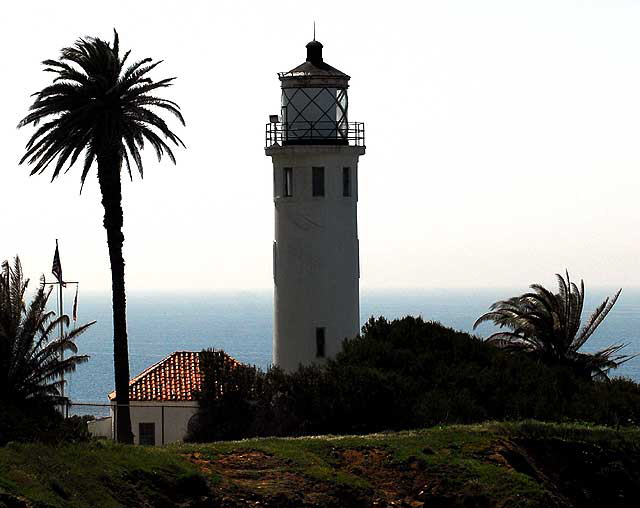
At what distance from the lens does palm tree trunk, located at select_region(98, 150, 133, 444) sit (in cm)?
4525

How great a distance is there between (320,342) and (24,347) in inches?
652

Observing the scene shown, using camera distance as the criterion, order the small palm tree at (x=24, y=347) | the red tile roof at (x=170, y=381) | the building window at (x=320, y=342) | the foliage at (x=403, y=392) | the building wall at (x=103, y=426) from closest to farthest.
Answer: the small palm tree at (x=24, y=347) → the foliage at (x=403, y=392) → the building wall at (x=103, y=426) → the building window at (x=320, y=342) → the red tile roof at (x=170, y=381)

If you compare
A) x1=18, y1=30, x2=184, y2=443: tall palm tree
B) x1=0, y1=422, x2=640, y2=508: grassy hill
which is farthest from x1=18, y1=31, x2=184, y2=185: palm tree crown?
x1=0, y1=422, x2=640, y2=508: grassy hill

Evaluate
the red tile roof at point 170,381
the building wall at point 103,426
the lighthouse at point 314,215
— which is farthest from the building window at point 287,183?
the building wall at point 103,426

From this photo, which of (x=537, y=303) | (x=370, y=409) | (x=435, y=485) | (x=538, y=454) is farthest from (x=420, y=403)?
(x=537, y=303)

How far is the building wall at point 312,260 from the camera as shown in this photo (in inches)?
1934

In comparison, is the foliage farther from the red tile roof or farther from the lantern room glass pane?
the red tile roof

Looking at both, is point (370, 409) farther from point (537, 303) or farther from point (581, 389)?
point (537, 303)

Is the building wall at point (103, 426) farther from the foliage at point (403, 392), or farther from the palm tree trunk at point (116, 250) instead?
the foliage at point (403, 392)

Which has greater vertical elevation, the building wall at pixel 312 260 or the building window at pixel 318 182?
the building window at pixel 318 182

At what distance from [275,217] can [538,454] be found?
23.2 metres

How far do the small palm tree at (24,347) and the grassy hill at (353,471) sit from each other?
279 inches

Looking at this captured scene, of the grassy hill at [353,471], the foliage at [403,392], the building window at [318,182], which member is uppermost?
the building window at [318,182]

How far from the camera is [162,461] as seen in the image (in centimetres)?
2511
